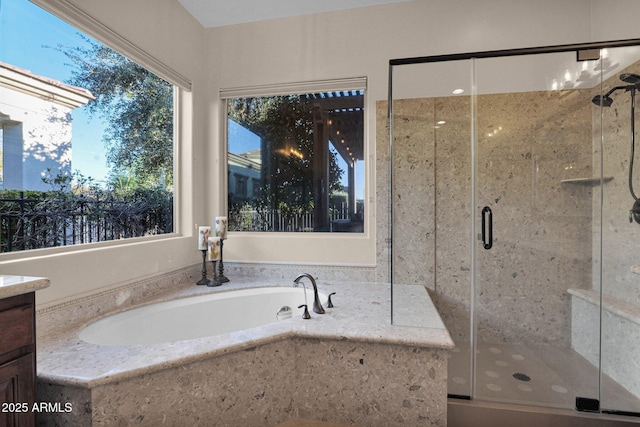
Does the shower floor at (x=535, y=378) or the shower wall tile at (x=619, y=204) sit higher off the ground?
the shower wall tile at (x=619, y=204)

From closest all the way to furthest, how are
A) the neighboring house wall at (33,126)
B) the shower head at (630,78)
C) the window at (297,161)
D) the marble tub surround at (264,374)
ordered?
1. the marble tub surround at (264,374)
2. the neighboring house wall at (33,126)
3. the shower head at (630,78)
4. the window at (297,161)

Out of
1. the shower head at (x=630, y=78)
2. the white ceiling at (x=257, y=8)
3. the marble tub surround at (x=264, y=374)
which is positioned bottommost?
the marble tub surround at (x=264, y=374)

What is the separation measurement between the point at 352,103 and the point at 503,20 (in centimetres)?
129

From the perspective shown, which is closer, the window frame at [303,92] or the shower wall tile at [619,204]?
the shower wall tile at [619,204]

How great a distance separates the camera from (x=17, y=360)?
908 millimetres

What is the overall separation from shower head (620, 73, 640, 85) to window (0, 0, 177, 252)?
3.22 metres

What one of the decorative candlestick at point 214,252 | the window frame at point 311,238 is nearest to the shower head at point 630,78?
the window frame at point 311,238

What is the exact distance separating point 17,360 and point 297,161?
2102 millimetres

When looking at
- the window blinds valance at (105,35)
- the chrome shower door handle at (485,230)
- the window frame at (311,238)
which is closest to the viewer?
the window blinds valance at (105,35)

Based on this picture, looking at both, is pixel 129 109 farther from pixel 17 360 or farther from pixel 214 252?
pixel 17 360

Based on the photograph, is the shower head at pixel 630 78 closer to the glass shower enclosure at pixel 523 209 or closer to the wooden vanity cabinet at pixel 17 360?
the glass shower enclosure at pixel 523 209

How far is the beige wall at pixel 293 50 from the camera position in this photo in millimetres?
2109

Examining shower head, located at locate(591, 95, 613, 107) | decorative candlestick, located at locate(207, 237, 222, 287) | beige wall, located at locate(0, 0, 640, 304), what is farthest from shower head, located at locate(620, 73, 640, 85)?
decorative candlestick, located at locate(207, 237, 222, 287)

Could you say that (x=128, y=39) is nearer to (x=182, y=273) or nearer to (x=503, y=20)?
(x=182, y=273)
